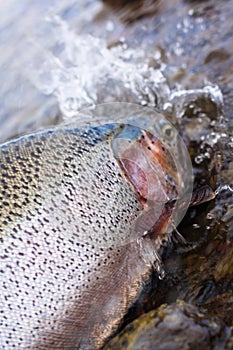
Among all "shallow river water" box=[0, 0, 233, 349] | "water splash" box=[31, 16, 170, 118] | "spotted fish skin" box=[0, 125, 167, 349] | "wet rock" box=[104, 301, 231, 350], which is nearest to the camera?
"wet rock" box=[104, 301, 231, 350]

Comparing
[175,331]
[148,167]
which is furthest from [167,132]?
[175,331]

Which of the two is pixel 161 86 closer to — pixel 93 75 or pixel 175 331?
pixel 93 75

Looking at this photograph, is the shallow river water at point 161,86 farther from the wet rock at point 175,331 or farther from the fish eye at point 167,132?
the fish eye at point 167,132

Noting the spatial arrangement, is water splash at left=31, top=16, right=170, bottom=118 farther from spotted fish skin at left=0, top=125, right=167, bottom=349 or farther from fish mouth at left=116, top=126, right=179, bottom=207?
spotted fish skin at left=0, top=125, right=167, bottom=349

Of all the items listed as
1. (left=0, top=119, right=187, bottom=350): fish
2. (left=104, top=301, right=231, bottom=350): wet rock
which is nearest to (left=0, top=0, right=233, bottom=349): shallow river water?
(left=104, top=301, right=231, bottom=350): wet rock

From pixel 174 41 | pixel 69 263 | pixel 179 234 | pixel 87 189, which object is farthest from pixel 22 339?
pixel 174 41

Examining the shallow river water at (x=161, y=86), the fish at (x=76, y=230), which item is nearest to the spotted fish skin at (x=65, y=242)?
the fish at (x=76, y=230)
